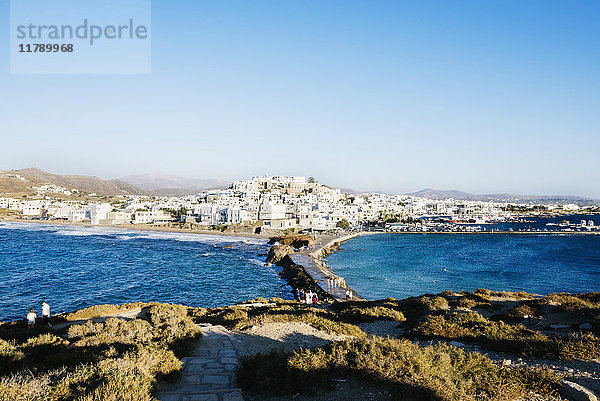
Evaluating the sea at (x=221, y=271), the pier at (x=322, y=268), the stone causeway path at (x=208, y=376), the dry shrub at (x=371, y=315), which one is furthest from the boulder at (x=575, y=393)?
the sea at (x=221, y=271)

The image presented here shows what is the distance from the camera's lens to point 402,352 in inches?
224

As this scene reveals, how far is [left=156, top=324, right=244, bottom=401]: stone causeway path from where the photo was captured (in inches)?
206

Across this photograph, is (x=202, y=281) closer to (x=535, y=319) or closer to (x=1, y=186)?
(x=535, y=319)

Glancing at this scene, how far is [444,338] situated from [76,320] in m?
13.5

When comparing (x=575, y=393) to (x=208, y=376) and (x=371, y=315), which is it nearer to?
(x=208, y=376)

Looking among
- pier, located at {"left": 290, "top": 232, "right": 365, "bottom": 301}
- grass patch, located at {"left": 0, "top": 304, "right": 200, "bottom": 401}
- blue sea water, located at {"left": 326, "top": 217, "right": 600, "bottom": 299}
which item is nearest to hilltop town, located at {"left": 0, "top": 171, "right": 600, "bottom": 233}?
pier, located at {"left": 290, "top": 232, "right": 365, "bottom": 301}

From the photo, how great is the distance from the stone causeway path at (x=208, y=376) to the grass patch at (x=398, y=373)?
407 mm

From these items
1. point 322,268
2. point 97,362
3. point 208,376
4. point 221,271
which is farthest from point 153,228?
point 97,362

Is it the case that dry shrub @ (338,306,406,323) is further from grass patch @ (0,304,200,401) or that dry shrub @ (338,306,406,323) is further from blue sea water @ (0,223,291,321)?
blue sea water @ (0,223,291,321)

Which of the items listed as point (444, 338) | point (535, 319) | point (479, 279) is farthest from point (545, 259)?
point (444, 338)

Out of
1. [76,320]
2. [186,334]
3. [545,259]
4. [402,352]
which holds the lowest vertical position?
[545,259]

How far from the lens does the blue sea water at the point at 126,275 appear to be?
25.7 m

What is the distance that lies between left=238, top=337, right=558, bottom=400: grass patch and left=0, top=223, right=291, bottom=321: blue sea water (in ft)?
64.4

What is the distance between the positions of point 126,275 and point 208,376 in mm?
32541
